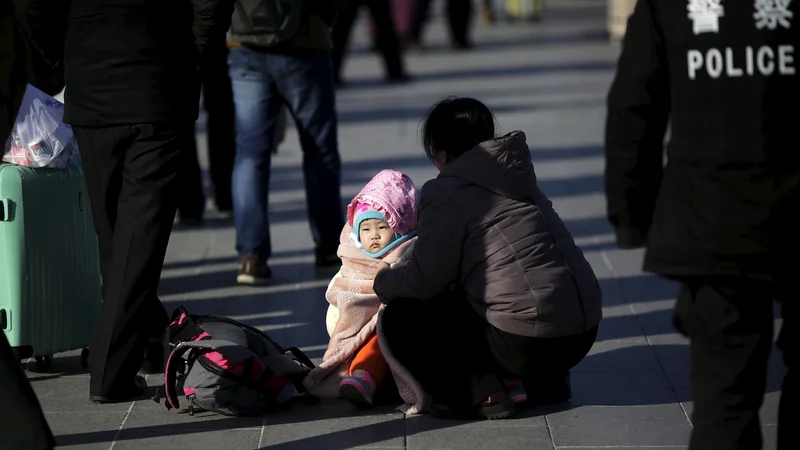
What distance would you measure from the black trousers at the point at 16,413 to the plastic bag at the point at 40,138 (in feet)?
4.88

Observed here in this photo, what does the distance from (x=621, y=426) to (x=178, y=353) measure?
144cm

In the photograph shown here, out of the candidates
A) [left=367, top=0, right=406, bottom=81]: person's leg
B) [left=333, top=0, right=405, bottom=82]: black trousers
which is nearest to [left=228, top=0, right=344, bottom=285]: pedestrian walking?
[left=333, top=0, right=405, bottom=82]: black trousers

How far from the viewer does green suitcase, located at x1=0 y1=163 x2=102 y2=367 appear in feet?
15.9

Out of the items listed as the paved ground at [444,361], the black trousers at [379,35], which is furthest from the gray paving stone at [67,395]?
the black trousers at [379,35]

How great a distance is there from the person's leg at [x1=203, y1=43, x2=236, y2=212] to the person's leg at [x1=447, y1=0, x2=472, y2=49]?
354 inches

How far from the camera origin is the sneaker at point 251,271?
6336 millimetres

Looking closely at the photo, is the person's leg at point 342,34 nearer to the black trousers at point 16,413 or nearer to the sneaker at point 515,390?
the sneaker at point 515,390

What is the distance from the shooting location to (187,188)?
24.8ft

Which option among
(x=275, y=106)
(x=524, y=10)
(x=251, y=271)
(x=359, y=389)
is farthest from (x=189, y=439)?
(x=524, y=10)

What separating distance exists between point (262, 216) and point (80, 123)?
181 centimetres

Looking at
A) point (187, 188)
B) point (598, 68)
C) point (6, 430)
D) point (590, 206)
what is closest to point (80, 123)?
point (6, 430)

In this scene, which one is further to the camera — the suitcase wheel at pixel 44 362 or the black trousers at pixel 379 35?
the black trousers at pixel 379 35

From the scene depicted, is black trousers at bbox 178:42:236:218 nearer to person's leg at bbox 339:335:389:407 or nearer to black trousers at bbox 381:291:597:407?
person's leg at bbox 339:335:389:407

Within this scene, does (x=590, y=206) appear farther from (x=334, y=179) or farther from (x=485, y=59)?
(x=485, y=59)
